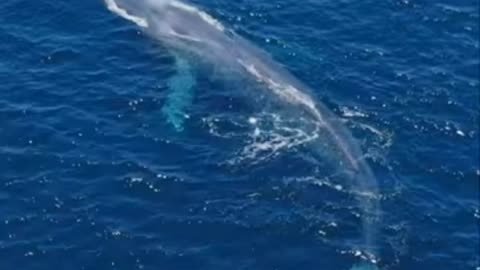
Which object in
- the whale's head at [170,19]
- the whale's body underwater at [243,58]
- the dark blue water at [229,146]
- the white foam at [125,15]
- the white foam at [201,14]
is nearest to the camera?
the dark blue water at [229,146]

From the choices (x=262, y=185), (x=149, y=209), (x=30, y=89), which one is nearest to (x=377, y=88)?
(x=262, y=185)

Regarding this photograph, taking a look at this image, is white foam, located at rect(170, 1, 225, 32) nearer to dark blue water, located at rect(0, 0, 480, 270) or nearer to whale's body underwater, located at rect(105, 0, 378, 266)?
whale's body underwater, located at rect(105, 0, 378, 266)

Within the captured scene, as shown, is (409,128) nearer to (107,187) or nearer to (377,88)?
(377,88)

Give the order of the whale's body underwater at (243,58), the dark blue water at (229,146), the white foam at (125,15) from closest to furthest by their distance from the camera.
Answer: the dark blue water at (229,146) < the whale's body underwater at (243,58) < the white foam at (125,15)

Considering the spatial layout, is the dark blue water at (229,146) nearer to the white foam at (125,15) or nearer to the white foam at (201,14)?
the white foam at (125,15)

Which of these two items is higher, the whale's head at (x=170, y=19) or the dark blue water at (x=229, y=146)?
the whale's head at (x=170, y=19)

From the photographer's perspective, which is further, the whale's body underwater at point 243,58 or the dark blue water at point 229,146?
the whale's body underwater at point 243,58

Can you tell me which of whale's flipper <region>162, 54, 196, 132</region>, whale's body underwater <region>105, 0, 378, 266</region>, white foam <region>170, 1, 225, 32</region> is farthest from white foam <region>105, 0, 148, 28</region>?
whale's flipper <region>162, 54, 196, 132</region>

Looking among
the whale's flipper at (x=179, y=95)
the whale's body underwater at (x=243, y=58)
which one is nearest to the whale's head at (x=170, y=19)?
the whale's body underwater at (x=243, y=58)
